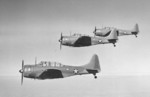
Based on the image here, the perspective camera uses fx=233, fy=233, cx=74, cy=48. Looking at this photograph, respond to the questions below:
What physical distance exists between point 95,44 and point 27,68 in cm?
442

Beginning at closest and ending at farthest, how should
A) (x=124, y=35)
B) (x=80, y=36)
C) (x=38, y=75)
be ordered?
(x=38, y=75), (x=80, y=36), (x=124, y=35)

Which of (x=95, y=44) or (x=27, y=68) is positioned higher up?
(x=95, y=44)

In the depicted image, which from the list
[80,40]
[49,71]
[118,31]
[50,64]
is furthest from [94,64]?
[118,31]

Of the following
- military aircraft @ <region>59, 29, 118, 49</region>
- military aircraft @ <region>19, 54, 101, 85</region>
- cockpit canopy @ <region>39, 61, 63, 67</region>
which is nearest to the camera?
military aircraft @ <region>19, 54, 101, 85</region>

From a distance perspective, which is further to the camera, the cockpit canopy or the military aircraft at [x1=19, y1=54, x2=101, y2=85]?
the cockpit canopy

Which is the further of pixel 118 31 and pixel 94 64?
pixel 118 31

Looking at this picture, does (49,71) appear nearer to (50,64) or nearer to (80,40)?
(50,64)

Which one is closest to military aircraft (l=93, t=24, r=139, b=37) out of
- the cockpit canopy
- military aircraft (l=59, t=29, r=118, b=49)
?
military aircraft (l=59, t=29, r=118, b=49)

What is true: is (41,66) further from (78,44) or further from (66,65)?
(78,44)

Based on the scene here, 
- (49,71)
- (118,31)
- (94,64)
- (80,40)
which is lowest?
(49,71)

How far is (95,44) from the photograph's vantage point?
47.6 feet

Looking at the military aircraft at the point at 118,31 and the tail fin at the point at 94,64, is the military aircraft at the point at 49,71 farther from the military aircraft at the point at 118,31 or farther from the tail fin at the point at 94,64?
the military aircraft at the point at 118,31

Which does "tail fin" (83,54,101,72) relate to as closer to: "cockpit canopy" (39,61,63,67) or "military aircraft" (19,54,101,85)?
"military aircraft" (19,54,101,85)

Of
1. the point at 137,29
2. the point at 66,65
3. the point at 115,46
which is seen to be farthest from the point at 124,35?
the point at 66,65
